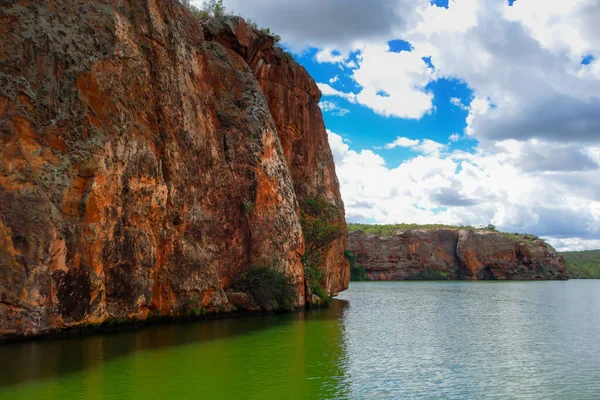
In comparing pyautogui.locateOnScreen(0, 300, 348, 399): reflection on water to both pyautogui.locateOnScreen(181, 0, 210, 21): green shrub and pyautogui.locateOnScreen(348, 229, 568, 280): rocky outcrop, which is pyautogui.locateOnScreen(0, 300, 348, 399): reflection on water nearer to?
pyautogui.locateOnScreen(181, 0, 210, 21): green shrub

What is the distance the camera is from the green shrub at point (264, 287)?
1189 inches

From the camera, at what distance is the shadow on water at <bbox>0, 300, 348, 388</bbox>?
574 inches

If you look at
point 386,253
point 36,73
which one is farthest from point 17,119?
point 386,253

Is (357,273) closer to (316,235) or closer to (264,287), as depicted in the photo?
(316,235)

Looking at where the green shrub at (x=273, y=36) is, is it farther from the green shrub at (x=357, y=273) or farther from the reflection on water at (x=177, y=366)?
the green shrub at (x=357, y=273)

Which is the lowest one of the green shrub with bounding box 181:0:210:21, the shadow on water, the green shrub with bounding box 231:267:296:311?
the shadow on water

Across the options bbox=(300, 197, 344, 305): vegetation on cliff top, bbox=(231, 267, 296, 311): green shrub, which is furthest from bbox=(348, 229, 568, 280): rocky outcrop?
bbox=(231, 267, 296, 311): green shrub

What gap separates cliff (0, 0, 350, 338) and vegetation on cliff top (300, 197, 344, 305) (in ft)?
5.51

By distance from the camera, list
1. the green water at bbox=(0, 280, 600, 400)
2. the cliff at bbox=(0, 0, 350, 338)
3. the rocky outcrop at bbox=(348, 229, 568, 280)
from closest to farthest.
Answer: the green water at bbox=(0, 280, 600, 400) → the cliff at bbox=(0, 0, 350, 338) → the rocky outcrop at bbox=(348, 229, 568, 280)

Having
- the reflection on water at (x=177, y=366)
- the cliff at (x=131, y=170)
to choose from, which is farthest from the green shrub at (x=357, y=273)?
the reflection on water at (x=177, y=366)

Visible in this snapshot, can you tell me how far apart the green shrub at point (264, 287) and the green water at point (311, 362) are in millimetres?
3677

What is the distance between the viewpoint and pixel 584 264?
159 metres

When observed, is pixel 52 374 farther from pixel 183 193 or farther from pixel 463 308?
pixel 463 308

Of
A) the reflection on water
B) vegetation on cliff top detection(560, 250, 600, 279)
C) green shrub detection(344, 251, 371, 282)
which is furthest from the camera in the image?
vegetation on cliff top detection(560, 250, 600, 279)
